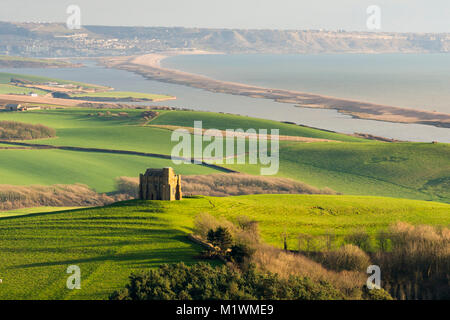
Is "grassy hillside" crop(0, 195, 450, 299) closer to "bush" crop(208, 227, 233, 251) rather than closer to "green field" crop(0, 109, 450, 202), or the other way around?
"bush" crop(208, 227, 233, 251)

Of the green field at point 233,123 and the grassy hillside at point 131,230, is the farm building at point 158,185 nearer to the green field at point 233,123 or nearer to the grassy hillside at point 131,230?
the grassy hillside at point 131,230

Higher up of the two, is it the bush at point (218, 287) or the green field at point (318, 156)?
the bush at point (218, 287)

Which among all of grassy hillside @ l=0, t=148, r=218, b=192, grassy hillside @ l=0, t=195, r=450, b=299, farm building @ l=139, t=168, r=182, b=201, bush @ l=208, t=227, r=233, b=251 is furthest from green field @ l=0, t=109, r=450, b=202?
bush @ l=208, t=227, r=233, b=251

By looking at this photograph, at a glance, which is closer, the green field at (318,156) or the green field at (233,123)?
the green field at (318,156)

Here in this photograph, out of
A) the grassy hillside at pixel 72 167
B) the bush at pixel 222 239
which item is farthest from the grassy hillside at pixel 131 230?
the grassy hillside at pixel 72 167

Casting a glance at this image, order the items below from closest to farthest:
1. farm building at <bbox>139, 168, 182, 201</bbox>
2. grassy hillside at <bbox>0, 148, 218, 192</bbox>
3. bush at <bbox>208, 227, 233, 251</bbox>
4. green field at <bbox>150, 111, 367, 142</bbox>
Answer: bush at <bbox>208, 227, 233, 251</bbox> < farm building at <bbox>139, 168, 182, 201</bbox> < grassy hillside at <bbox>0, 148, 218, 192</bbox> < green field at <bbox>150, 111, 367, 142</bbox>

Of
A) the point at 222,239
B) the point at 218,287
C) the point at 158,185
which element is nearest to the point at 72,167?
the point at 158,185
